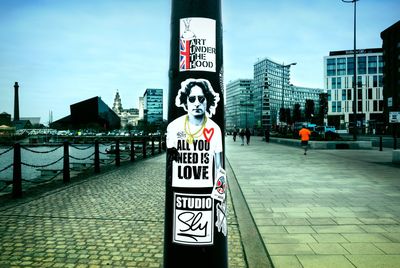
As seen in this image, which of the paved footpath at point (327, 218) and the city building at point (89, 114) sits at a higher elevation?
the city building at point (89, 114)

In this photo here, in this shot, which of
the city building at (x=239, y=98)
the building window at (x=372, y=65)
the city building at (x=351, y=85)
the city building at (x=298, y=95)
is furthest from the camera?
the city building at (x=298, y=95)

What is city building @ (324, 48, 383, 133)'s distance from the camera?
95.1m

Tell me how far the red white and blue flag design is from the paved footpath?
8.55ft

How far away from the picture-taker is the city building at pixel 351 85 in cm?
9506

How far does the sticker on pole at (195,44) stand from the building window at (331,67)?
109m

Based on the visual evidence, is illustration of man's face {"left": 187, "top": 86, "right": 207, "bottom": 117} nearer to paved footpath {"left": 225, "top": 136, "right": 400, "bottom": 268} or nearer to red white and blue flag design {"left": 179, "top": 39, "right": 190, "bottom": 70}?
red white and blue flag design {"left": 179, "top": 39, "right": 190, "bottom": 70}

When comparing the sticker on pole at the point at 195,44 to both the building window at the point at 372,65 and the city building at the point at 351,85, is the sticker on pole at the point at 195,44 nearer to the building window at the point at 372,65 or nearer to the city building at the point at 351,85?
the city building at the point at 351,85

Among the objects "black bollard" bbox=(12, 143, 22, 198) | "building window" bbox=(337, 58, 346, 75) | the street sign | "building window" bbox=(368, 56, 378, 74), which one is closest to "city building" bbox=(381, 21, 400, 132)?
"building window" bbox=(368, 56, 378, 74)

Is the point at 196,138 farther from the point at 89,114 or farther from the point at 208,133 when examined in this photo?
the point at 89,114

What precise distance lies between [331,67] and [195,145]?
110 meters

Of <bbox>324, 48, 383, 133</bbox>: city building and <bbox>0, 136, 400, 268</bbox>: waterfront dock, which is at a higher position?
<bbox>324, 48, 383, 133</bbox>: city building

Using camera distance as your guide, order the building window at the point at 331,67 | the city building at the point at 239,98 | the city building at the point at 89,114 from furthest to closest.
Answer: the city building at the point at 239,98 → the city building at the point at 89,114 → the building window at the point at 331,67

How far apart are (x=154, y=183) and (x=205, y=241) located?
801 cm

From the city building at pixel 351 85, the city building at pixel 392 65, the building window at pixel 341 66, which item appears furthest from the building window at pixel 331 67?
the city building at pixel 392 65
